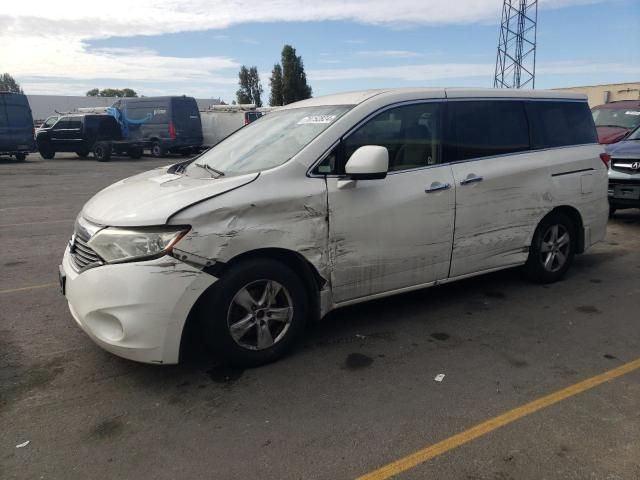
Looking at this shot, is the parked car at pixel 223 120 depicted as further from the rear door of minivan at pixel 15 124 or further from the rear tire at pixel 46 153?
the rear door of minivan at pixel 15 124

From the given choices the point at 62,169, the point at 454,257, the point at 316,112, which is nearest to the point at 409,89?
the point at 316,112

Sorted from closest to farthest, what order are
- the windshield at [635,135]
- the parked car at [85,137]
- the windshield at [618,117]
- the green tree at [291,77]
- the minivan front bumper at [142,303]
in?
the minivan front bumper at [142,303] < the windshield at [635,135] < the windshield at [618,117] < the parked car at [85,137] < the green tree at [291,77]

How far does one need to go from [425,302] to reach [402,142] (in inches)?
60.7

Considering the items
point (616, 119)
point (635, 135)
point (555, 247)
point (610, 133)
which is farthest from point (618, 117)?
point (555, 247)

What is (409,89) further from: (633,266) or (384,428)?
(633,266)

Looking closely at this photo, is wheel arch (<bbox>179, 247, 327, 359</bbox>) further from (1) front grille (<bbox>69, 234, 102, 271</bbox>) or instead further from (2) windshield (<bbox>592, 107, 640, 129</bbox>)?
(2) windshield (<bbox>592, 107, 640, 129</bbox>)

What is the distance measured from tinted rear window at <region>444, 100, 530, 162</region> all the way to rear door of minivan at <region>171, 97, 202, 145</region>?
20977 millimetres

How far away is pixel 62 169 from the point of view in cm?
1934

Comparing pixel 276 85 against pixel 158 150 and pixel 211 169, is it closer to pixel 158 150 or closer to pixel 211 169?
pixel 158 150

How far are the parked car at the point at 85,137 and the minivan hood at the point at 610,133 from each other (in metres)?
18.8

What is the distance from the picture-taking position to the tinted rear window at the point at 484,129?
4324 mm

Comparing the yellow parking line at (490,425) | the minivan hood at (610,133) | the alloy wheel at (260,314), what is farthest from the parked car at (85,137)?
the yellow parking line at (490,425)

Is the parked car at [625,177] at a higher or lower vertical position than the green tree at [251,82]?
lower

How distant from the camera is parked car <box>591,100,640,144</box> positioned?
1117cm
